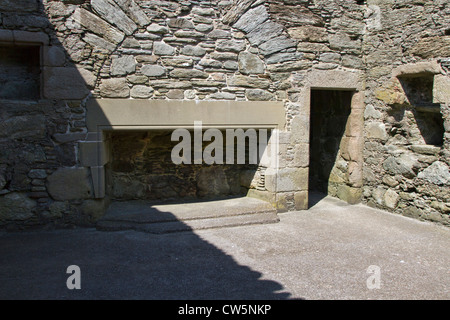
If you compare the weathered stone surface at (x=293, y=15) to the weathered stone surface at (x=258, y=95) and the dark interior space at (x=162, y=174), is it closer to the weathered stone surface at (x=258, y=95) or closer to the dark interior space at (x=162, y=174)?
the weathered stone surface at (x=258, y=95)

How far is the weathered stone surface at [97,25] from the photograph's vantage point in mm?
4695

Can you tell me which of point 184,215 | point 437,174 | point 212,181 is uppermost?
point 437,174

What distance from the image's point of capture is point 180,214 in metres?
5.30

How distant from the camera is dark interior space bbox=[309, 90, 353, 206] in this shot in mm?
6516

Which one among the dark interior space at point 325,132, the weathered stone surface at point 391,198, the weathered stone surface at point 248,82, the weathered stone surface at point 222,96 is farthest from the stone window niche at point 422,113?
the weathered stone surface at point 222,96

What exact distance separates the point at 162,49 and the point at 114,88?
2.56 ft

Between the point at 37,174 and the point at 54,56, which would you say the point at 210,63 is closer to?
the point at 54,56

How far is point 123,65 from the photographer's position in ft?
16.1

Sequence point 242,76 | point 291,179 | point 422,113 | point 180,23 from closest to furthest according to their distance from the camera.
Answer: point 180,23, point 242,76, point 422,113, point 291,179

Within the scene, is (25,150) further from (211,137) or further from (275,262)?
(275,262)

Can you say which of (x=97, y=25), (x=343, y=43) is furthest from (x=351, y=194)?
(x=97, y=25)

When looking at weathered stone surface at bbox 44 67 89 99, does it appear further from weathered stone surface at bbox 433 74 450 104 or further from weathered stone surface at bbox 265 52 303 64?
weathered stone surface at bbox 433 74 450 104

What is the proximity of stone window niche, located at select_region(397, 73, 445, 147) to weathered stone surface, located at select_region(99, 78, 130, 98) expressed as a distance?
3738 millimetres

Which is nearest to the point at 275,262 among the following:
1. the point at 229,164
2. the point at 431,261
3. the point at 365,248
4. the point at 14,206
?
the point at 365,248
